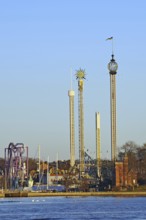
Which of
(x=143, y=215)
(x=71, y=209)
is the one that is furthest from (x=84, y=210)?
(x=143, y=215)

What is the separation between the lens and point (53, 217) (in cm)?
14412

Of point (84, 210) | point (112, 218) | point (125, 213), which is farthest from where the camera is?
point (84, 210)

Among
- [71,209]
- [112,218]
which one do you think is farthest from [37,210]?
[112,218]

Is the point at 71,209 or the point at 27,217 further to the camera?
the point at 71,209

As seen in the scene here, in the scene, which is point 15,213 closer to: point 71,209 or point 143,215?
point 71,209

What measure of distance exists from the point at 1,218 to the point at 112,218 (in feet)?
55.2

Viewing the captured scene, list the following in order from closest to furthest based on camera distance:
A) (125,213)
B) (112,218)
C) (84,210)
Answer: (112,218) < (125,213) < (84,210)

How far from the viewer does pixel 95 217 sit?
142 metres

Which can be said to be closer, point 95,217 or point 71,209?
point 95,217

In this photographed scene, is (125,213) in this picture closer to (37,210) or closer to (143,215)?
(143,215)

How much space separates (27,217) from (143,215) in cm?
1645

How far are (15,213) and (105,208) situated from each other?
19.2 meters

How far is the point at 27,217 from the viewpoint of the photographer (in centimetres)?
14525

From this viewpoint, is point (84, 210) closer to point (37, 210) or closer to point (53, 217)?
point (37, 210)
